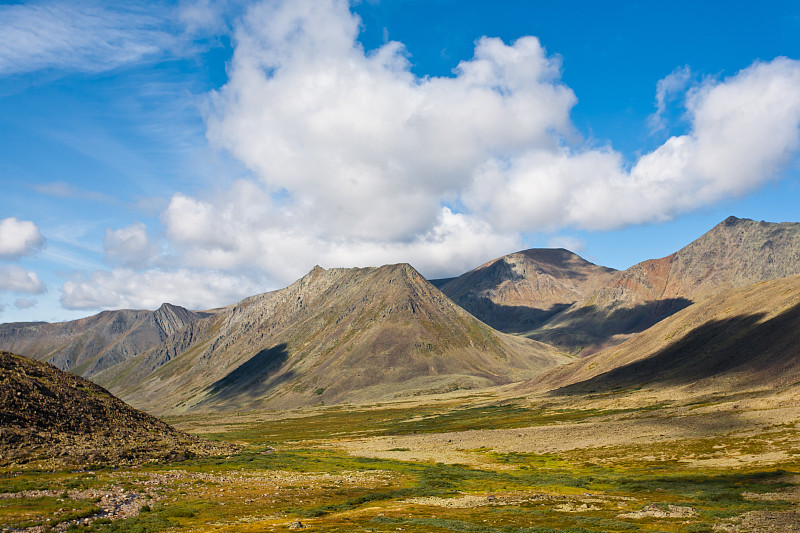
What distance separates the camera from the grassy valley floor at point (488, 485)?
3884cm

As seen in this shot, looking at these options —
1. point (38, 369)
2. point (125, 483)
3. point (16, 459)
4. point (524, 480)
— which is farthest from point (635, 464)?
point (38, 369)

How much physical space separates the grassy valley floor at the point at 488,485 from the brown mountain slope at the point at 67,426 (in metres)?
4.38

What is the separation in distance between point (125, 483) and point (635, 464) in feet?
232

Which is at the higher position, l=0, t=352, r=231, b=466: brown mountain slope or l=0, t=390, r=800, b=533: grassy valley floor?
l=0, t=352, r=231, b=466: brown mountain slope

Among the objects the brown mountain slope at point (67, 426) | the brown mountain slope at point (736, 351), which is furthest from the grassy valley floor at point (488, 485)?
the brown mountain slope at point (736, 351)

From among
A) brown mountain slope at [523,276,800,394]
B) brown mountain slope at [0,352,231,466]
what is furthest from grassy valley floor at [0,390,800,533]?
brown mountain slope at [523,276,800,394]

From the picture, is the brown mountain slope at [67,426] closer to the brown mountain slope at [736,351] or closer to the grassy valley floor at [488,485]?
the grassy valley floor at [488,485]

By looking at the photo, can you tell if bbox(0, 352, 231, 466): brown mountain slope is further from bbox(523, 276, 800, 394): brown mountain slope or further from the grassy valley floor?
bbox(523, 276, 800, 394): brown mountain slope

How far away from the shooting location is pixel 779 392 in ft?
381

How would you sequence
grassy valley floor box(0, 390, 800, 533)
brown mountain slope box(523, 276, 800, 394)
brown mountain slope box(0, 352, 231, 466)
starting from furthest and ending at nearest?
brown mountain slope box(523, 276, 800, 394) → brown mountain slope box(0, 352, 231, 466) → grassy valley floor box(0, 390, 800, 533)

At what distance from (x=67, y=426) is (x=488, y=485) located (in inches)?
2351

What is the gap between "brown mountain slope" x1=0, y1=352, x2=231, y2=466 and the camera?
200 ft

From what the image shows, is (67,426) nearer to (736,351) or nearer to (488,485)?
(488,485)

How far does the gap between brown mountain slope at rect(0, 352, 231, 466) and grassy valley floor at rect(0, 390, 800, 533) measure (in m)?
4.38
